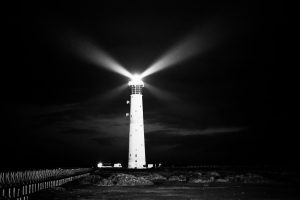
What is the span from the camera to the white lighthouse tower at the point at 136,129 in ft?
192

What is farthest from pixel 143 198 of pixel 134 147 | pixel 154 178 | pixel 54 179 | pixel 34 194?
pixel 134 147

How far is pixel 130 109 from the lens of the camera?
2352 inches

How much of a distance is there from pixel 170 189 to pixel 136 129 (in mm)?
25574

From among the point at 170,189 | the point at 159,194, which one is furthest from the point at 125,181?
the point at 159,194

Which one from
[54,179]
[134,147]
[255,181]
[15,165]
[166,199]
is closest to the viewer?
[166,199]

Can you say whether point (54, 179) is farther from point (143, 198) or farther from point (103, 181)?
point (143, 198)

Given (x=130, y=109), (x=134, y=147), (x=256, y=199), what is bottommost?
(x=256, y=199)

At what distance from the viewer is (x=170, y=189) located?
33.4m

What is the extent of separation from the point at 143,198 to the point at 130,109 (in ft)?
113

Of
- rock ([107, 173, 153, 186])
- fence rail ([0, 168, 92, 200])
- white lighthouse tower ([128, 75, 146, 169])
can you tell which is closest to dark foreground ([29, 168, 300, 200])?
rock ([107, 173, 153, 186])

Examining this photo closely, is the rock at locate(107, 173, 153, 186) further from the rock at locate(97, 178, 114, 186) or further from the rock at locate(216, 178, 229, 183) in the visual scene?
the rock at locate(216, 178, 229, 183)

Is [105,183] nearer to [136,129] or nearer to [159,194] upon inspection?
[159,194]

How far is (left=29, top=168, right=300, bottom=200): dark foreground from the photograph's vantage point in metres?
27.1

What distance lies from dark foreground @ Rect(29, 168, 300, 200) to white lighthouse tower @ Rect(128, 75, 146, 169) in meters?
11.3
